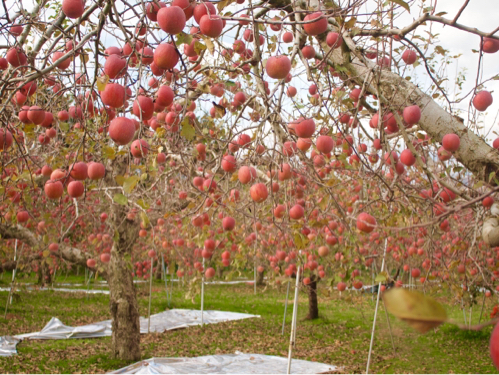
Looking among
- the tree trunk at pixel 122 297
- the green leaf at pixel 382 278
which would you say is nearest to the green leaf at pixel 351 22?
the green leaf at pixel 382 278

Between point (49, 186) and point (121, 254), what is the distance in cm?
463

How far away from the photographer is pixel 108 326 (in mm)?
8688

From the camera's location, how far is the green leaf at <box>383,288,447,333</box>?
414 millimetres

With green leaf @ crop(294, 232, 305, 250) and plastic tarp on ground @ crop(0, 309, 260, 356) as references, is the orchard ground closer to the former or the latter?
plastic tarp on ground @ crop(0, 309, 260, 356)

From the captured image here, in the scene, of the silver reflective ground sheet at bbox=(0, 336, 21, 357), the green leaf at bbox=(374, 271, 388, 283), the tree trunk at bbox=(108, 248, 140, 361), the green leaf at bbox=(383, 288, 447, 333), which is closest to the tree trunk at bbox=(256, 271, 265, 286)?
the silver reflective ground sheet at bbox=(0, 336, 21, 357)

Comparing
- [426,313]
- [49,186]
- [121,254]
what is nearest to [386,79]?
[49,186]

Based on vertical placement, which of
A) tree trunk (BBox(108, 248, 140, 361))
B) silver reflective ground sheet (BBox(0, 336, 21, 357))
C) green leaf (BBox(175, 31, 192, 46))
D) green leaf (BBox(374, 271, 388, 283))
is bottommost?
silver reflective ground sheet (BBox(0, 336, 21, 357))

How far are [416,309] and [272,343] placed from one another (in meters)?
7.99

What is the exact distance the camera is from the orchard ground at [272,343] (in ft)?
19.8

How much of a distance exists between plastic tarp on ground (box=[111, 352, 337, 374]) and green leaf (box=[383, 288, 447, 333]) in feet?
18.0

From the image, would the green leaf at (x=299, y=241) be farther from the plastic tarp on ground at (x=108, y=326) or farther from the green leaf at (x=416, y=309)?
the plastic tarp on ground at (x=108, y=326)

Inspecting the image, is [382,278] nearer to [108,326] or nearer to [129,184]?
[129,184]

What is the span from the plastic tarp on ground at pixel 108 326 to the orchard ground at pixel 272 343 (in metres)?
0.28

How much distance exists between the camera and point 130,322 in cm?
597
